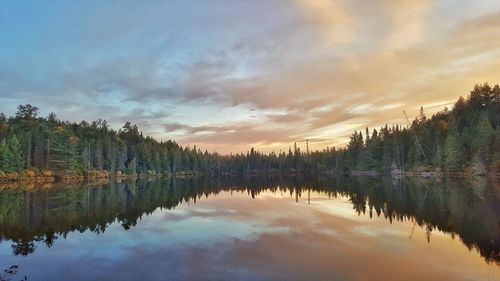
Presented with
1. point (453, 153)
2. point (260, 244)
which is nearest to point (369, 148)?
point (453, 153)

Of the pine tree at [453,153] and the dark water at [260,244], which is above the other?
the pine tree at [453,153]

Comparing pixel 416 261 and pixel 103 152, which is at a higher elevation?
pixel 103 152

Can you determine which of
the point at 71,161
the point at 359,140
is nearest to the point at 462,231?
the point at 71,161

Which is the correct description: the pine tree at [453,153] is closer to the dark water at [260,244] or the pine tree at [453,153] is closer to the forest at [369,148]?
the forest at [369,148]

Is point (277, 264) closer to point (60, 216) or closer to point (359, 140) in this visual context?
point (60, 216)

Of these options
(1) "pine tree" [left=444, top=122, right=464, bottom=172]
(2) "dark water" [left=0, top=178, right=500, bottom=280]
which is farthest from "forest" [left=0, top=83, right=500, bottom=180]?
(2) "dark water" [left=0, top=178, right=500, bottom=280]

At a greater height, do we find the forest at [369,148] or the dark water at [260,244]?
the forest at [369,148]

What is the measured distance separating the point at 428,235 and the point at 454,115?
415 feet

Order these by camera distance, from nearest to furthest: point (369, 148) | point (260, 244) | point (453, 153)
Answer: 1. point (260, 244)
2. point (453, 153)
3. point (369, 148)

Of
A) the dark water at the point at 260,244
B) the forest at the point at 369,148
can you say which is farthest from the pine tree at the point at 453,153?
the dark water at the point at 260,244

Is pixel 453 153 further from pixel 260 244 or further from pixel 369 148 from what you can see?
pixel 260 244

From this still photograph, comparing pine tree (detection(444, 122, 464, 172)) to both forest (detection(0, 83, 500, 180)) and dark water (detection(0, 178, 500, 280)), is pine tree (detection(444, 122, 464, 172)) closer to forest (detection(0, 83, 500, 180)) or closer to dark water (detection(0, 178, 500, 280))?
forest (detection(0, 83, 500, 180))

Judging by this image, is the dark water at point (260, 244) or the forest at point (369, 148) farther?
the forest at point (369, 148)

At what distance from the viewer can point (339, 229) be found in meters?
26.7
